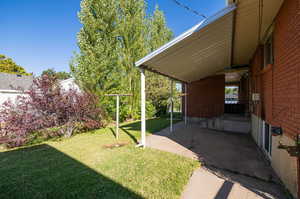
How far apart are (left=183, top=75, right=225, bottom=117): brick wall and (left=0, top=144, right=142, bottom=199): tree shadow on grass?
838 cm

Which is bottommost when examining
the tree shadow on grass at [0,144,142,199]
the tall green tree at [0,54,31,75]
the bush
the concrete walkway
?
the tree shadow on grass at [0,144,142,199]

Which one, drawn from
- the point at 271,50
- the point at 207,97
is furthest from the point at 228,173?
the point at 207,97

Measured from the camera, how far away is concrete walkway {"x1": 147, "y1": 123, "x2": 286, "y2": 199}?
7.55ft

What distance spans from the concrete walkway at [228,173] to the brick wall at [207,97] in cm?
457

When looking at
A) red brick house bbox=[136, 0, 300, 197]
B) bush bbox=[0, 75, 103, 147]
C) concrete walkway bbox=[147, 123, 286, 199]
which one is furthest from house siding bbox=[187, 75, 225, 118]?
bush bbox=[0, 75, 103, 147]

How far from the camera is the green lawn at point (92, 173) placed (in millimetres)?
2357

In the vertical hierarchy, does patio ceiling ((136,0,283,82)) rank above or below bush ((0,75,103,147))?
above

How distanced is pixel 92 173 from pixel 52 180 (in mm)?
755

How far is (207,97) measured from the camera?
942cm

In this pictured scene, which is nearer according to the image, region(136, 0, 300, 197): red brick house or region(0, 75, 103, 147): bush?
region(136, 0, 300, 197): red brick house

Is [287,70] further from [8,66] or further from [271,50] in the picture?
[8,66]

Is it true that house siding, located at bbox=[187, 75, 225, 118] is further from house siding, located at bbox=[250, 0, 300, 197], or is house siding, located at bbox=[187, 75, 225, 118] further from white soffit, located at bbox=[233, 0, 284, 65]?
house siding, located at bbox=[250, 0, 300, 197]

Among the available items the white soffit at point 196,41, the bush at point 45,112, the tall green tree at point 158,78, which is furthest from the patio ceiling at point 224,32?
the tall green tree at point 158,78

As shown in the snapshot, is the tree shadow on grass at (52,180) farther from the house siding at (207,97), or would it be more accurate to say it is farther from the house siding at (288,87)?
the house siding at (207,97)
